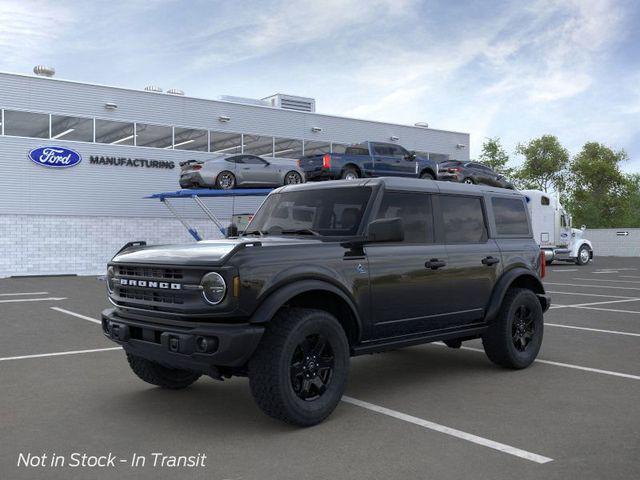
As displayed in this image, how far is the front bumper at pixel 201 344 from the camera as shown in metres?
4.45

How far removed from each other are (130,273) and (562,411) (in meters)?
3.73

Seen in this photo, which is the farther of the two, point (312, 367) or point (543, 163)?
point (543, 163)

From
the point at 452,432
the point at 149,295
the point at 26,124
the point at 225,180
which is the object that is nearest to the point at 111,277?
the point at 149,295

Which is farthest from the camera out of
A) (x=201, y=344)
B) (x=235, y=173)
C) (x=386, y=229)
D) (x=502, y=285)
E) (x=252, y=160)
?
(x=252, y=160)

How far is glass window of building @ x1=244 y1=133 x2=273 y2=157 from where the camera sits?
31.2 meters

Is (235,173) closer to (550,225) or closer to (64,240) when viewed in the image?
(64,240)

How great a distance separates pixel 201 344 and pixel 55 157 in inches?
953

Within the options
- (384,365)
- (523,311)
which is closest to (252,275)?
(384,365)

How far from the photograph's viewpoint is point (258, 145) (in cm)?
3155

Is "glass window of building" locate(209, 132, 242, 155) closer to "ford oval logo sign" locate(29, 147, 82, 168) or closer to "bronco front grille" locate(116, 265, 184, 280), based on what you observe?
"ford oval logo sign" locate(29, 147, 82, 168)

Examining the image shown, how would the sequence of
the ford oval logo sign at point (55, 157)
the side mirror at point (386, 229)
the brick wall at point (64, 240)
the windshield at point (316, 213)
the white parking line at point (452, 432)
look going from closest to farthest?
the white parking line at point (452, 432), the side mirror at point (386, 229), the windshield at point (316, 213), the brick wall at point (64, 240), the ford oval logo sign at point (55, 157)

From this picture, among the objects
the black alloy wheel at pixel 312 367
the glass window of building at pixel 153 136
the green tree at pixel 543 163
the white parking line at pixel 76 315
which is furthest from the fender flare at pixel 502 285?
the green tree at pixel 543 163

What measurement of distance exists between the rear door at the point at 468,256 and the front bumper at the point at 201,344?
2.41 m

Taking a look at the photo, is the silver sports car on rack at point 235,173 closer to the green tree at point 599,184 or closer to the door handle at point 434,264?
the door handle at point 434,264
